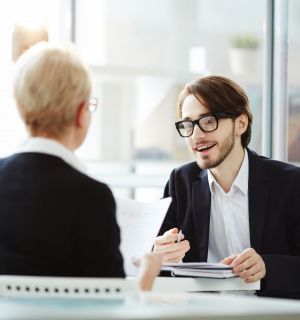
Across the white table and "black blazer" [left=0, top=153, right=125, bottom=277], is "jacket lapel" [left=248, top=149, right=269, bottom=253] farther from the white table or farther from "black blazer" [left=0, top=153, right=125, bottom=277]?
the white table

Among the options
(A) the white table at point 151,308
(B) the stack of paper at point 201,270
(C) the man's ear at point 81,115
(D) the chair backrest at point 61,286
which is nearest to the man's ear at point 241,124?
(B) the stack of paper at point 201,270

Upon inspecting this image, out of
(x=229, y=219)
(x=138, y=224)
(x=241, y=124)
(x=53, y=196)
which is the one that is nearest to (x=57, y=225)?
(x=53, y=196)

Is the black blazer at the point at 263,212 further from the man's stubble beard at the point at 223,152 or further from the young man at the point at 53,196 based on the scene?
the young man at the point at 53,196

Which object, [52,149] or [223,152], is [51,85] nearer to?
[52,149]

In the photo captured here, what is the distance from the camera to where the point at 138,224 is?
213 centimetres

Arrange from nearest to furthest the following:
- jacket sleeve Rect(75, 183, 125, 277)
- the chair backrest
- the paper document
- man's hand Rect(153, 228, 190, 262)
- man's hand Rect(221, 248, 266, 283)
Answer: the chair backrest → jacket sleeve Rect(75, 183, 125, 277) → the paper document → man's hand Rect(221, 248, 266, 283) → man's hand Rect(153, 228, 190, 262)

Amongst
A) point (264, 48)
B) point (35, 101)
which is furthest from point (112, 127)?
point (35, 101)

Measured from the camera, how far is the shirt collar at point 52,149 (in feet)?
5.35

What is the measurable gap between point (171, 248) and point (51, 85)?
100 centimetres

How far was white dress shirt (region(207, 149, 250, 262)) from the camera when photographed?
273 centimetres

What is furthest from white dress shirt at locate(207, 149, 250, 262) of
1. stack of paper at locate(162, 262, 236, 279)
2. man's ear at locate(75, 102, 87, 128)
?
man's ear at locate(75, 102, 87, 128)

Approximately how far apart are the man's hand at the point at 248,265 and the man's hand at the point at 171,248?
0.20m

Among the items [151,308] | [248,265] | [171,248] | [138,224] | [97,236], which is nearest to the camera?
[151,308]

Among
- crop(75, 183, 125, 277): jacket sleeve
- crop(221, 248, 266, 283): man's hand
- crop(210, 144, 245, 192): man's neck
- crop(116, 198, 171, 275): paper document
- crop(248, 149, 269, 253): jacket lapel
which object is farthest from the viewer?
crop(210, 144, 245, 192): man's neck
